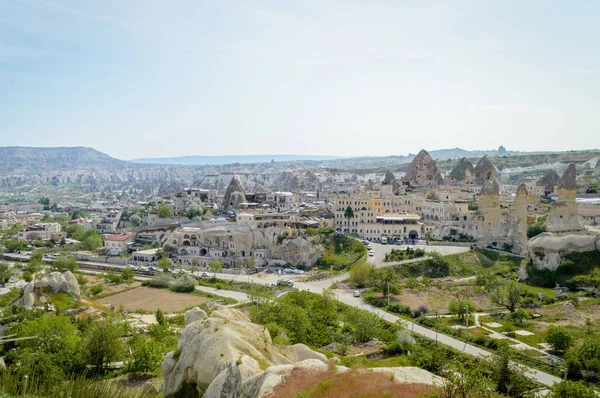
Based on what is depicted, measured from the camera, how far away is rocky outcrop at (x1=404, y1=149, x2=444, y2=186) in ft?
284

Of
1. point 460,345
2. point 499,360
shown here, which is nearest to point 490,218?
point 460,345

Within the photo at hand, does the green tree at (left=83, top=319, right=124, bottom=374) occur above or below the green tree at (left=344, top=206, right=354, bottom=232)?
below

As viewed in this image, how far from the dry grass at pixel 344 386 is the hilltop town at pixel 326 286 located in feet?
0.47

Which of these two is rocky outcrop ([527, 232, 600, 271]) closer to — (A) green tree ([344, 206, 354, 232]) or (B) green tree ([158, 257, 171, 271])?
(A) green tree ([344, 206, 354, 232])

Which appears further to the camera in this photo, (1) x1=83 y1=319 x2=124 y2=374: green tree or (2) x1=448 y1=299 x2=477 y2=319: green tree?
(2) x1=448 y1=299 x2=477 y2=319: green tree

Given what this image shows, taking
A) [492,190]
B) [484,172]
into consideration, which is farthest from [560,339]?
[484,172]

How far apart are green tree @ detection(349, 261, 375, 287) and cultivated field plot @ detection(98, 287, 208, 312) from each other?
→ 13.2 metres

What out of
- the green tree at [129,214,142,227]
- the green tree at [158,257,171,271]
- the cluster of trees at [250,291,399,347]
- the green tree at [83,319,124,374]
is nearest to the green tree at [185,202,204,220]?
the green tree at [129,214,142,227]

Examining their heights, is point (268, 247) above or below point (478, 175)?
below

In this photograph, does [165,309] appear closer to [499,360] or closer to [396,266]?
[396,266]

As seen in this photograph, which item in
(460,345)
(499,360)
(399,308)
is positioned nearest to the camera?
(499,360)

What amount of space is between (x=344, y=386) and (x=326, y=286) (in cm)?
3212

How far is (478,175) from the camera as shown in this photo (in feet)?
290

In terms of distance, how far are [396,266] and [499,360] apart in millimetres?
24397
